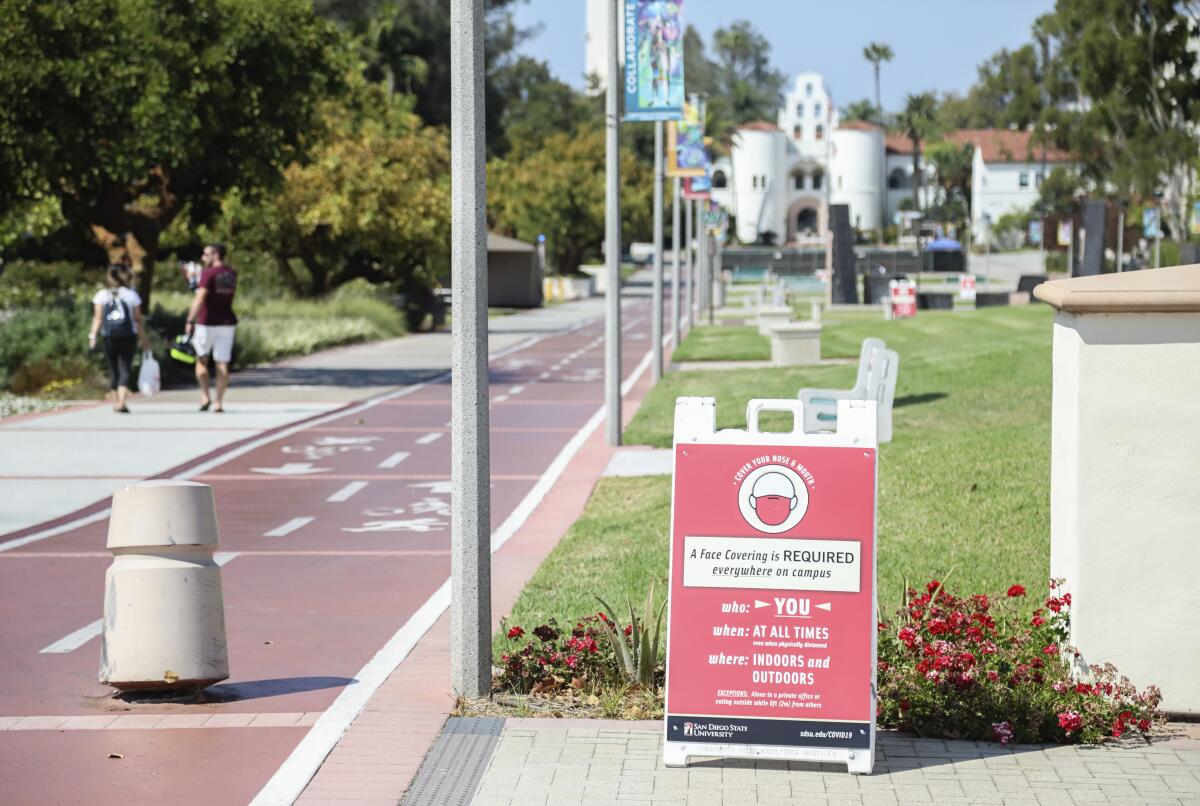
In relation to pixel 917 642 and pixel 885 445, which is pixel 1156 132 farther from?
pixel 917 642

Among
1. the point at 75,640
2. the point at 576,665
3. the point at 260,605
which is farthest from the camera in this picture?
→ the point at 260,605

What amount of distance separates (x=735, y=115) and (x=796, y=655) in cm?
16827

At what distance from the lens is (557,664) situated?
7.39 m

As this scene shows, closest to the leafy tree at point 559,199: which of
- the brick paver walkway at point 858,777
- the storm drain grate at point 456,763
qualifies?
the storm drain grate at point 456,763

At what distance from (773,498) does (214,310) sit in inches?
614

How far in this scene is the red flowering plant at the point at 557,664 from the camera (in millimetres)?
7367

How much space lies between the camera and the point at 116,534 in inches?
290

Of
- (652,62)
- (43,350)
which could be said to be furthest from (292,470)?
(43,350)

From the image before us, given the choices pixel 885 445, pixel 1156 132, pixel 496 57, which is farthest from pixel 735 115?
pixel 885 445

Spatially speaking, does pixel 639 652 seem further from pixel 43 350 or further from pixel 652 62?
pixel 43 350

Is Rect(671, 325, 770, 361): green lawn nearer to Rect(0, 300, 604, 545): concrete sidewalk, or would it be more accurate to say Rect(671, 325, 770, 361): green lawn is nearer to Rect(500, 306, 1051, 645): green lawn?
Rect(0, 300, 604, 545): concrete sidewalk

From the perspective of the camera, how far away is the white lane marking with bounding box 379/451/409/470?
16.5m

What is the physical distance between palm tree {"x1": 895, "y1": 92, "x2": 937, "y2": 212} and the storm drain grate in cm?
14899

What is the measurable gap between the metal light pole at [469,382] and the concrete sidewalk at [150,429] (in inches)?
250
